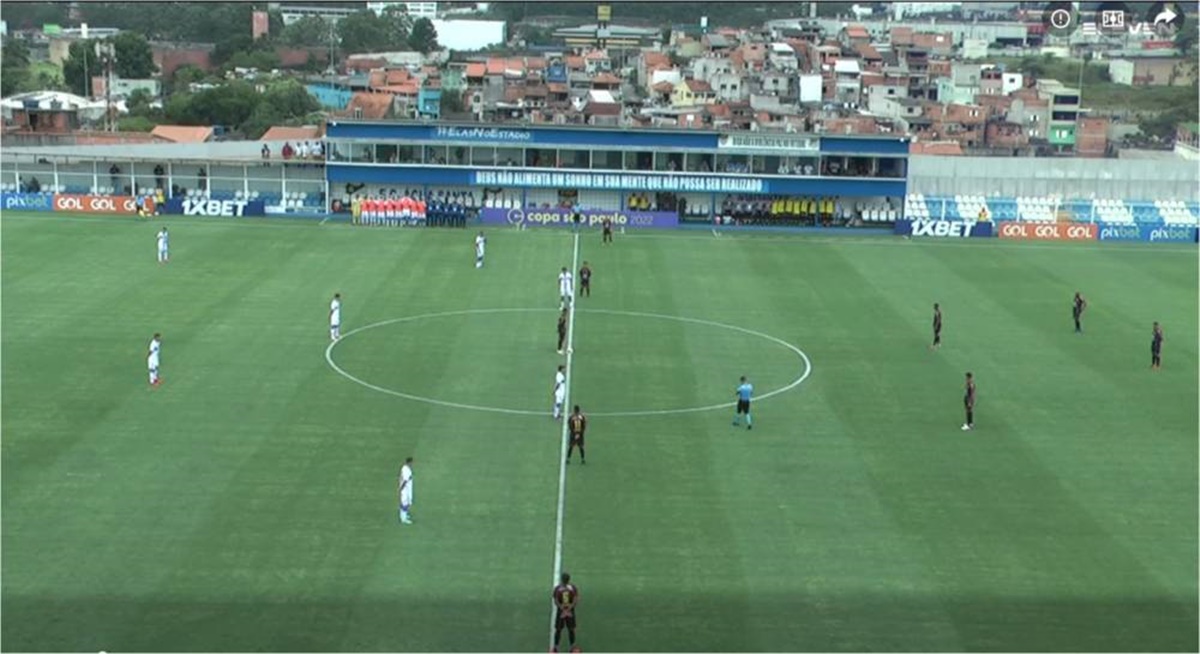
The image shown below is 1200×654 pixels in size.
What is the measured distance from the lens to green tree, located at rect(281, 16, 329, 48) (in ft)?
630

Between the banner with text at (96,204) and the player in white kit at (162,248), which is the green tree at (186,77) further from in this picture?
the player in white kit at (162,248)

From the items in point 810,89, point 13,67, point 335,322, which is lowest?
point 335,322

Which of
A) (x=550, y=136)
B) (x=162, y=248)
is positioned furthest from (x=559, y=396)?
(x=550, y=136)

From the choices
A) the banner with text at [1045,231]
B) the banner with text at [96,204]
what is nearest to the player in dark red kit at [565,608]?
the banner with text at [96,204]

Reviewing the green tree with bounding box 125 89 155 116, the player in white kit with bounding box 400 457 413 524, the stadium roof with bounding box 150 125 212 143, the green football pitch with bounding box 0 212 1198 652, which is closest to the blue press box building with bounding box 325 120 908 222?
the green football pitch with bounding box 0 212 1198 652

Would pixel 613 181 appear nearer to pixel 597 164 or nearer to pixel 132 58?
pixel 597 164

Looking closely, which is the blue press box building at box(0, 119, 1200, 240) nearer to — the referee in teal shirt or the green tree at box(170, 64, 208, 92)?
the referee in teal shirt

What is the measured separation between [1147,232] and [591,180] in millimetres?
23930

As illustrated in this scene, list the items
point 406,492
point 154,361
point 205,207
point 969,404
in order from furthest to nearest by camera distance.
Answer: point 205,207 < point 154,361 < point 969,404 < point 406,492

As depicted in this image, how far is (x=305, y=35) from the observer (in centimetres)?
Answer: 19525

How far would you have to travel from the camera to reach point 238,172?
212 ft

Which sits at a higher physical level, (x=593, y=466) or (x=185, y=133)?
(x=185, y=133)

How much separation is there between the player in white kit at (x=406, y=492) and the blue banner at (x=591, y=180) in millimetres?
39971

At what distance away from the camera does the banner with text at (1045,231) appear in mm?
63031
